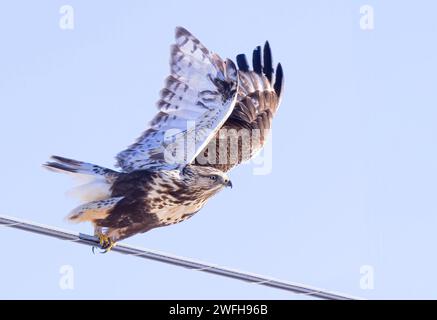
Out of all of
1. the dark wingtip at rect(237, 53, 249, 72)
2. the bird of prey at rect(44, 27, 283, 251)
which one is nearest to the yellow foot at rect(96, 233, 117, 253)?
the bird of prey at rect(44, 27, 283, 251)

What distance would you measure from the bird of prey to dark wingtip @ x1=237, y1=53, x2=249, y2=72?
0.01 metres

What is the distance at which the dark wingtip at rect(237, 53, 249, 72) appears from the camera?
16828 mm

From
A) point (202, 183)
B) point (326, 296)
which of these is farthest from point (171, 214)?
point (326, 296)

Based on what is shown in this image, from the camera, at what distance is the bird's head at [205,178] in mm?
14602

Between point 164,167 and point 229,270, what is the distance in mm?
3912

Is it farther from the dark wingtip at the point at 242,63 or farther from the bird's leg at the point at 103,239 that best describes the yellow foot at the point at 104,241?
the dark wingtip at the point at 242,63

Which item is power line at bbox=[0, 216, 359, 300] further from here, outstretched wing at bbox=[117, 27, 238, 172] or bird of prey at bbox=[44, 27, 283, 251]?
outstretched wing at bbox=[117, 27, 238, 172]

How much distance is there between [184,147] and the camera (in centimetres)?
1495

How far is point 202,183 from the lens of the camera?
1459 cm

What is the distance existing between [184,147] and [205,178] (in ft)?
1.67

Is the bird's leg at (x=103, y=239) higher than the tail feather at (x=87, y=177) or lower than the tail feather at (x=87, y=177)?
lower

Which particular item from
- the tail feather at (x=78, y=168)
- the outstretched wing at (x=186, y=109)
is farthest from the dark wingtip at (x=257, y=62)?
the tail feather at (x=78, y=168)

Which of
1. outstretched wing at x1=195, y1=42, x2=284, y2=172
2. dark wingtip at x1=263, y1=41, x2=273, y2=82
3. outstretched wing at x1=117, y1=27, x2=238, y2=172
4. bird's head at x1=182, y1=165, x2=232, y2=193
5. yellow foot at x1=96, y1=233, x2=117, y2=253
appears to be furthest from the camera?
dark wingtip at x1=263, y1=41, x2=273, y2=82
